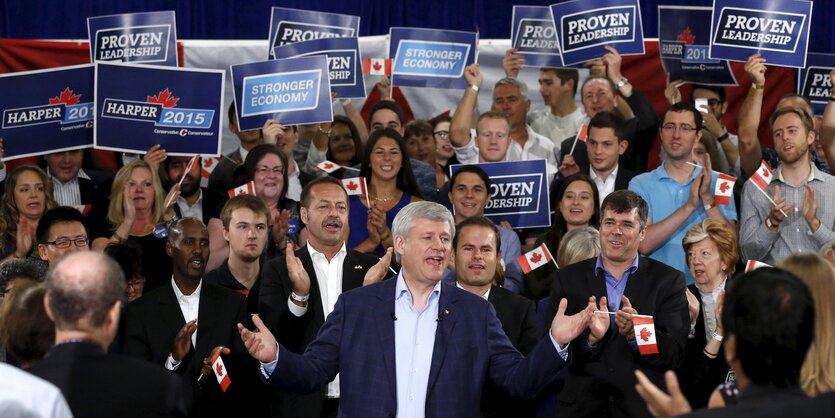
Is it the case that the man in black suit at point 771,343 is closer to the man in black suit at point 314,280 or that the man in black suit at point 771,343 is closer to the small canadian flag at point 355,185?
the man in black suit at point 314,280

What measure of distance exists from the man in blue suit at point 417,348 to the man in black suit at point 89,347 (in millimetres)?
873

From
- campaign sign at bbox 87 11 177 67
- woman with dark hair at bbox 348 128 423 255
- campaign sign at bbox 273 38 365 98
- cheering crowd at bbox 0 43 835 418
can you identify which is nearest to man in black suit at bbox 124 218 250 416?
cheering crowd at bbox 0 43 835 418

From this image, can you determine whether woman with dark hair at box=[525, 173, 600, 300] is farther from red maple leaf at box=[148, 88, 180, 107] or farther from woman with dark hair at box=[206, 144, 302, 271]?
red maple leaf at box=[148, 88, 180, 107]

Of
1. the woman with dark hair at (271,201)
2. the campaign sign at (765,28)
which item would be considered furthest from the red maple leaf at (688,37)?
the woman with dark hair at (271,201)

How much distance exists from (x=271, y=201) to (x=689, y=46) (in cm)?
319

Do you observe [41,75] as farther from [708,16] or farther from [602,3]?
[708,16]

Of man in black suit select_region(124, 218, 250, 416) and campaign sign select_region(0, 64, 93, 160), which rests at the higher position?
campaign sign select_region(0, 64, 93, 160)

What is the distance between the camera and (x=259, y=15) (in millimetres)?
10812

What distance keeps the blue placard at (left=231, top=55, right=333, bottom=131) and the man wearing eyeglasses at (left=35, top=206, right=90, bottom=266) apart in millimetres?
1807

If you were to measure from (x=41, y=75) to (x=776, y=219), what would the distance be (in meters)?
4.46

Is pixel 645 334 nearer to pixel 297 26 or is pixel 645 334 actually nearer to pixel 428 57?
pixel 428 57

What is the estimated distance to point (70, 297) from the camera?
3.34 meters

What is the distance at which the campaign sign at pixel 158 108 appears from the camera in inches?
293

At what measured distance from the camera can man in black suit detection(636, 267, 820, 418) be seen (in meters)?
2.95
